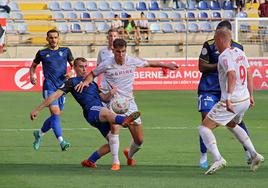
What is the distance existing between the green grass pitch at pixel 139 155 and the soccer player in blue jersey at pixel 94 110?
0.26 m

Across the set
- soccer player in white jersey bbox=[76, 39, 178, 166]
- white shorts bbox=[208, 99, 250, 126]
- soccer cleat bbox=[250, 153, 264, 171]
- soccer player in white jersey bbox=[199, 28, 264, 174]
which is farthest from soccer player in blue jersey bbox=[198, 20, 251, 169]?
white shorts bbox=[208, 99, 250, 126]

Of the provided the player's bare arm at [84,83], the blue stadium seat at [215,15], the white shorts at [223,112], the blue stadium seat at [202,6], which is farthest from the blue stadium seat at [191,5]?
the white shorts at [223,112]

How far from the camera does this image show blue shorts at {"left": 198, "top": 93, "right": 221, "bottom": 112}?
12.8 meters

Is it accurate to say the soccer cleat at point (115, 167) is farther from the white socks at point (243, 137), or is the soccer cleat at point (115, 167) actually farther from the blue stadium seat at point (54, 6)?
the blue stadium seat at point (54, 6)

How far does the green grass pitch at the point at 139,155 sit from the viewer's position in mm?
11062

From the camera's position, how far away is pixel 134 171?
12227mm

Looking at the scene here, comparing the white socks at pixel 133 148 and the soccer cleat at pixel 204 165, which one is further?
the white socks at pixel 133 148

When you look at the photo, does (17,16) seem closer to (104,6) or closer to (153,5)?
(104,6)

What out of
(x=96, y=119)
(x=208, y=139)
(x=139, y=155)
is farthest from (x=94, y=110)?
(x=139, y=155)

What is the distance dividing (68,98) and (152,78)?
4401 mm

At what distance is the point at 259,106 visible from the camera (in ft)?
86.1

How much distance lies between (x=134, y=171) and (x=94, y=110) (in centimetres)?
104

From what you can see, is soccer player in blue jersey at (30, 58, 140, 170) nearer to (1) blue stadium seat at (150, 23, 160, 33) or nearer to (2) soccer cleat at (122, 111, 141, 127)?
(2) soccer cleat at (122, 111, 141, 127)

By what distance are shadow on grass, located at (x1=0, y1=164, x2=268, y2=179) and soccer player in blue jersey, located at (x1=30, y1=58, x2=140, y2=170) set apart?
10.0 inches
